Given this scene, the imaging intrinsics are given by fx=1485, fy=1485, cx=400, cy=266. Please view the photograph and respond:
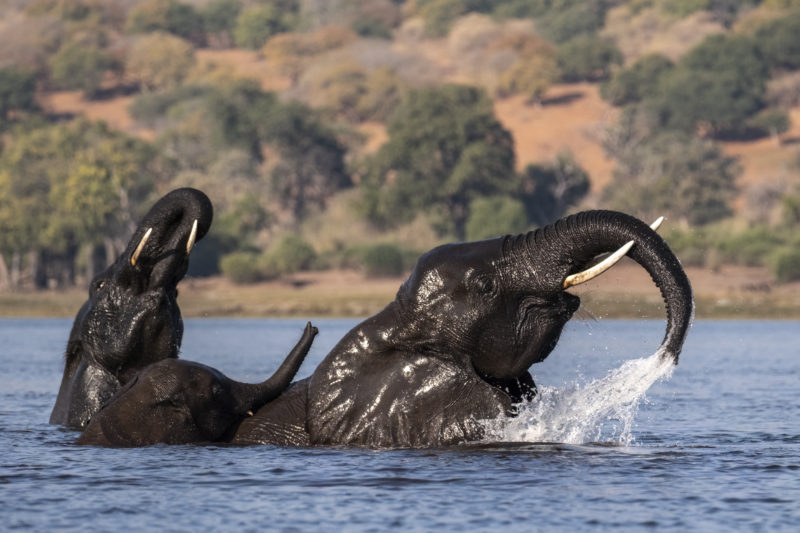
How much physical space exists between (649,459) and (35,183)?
58664 millimetres

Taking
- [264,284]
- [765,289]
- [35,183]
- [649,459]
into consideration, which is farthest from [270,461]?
[35,183]

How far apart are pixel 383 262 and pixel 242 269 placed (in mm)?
5479

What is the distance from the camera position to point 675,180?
70375 millimetres

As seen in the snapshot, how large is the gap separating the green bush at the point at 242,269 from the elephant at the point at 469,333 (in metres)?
46.4

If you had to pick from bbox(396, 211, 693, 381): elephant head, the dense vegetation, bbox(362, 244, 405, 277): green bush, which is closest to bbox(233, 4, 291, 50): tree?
the dense vegetation

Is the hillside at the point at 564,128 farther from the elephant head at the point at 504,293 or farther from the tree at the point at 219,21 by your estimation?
the elephant head at the point at 504,293

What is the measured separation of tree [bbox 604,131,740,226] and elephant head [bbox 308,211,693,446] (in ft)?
182

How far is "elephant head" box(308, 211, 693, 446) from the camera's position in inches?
370

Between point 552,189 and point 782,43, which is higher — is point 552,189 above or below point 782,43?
below

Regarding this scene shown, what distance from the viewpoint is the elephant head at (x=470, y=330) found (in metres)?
9.40

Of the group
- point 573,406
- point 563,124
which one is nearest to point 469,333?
point 573,406

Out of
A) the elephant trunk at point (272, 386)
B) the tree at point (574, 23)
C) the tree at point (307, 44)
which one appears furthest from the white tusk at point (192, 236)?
the tree at point (307, 44)

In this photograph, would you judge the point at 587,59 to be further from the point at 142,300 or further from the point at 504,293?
the point at 504,293

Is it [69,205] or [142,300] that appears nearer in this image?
[142,300]
